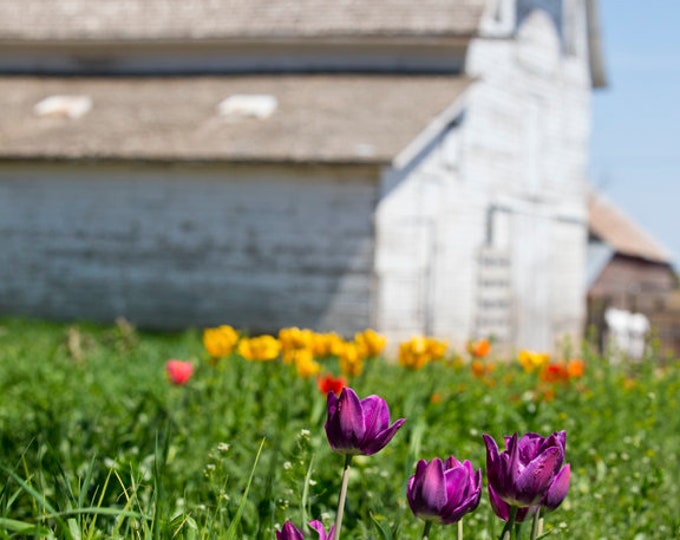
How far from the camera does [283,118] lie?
17.3m

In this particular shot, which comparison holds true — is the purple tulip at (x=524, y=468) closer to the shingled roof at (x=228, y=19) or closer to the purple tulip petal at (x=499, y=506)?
the purple tulip petal at (x=499, y=506)

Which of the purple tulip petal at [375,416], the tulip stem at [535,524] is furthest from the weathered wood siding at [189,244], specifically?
the purple tulip petal at [375,416]

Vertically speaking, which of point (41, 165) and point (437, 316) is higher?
point (41, 165)

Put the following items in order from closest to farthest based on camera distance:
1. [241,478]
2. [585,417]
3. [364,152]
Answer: [241,478], [585,417], [364,152]

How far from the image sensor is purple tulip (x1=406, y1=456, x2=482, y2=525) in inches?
91.1

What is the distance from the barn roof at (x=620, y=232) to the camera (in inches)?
1204

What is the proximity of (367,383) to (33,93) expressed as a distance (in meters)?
14.6

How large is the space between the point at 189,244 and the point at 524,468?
15.6 m

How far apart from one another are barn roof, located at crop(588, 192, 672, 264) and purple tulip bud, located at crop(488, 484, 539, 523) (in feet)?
91.8

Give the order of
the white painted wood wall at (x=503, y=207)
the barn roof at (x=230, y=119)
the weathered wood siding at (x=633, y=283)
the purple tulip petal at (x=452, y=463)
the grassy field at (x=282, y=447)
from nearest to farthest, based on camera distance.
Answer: the purple tulip petal at (x=452, y=463), the grassy field at (x=282, y=447), the barn roof at (x=230, y=119), the white painted wood wall at (x=503, y=207), the weathered wood siding at (x=633, y=283)

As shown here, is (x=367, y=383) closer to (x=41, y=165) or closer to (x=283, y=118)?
(x=283, y=118)

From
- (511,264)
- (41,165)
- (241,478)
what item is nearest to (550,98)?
(511,264)

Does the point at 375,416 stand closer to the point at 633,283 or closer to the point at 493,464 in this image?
the point at 493,464

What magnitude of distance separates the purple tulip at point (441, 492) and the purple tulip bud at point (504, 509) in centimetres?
8
